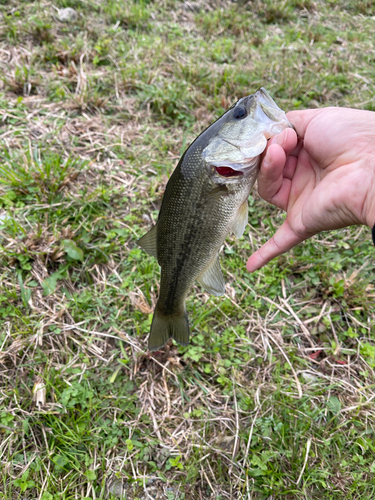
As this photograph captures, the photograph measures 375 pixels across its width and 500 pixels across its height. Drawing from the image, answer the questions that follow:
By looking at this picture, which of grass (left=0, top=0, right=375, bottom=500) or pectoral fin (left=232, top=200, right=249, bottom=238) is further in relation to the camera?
grass (left=0, top=0, right=375, bottom=500)

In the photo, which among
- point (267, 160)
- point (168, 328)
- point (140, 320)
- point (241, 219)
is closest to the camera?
point (267, 160)

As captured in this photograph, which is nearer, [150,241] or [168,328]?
[150,241]

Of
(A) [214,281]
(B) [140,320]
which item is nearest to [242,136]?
(A) [214,281]

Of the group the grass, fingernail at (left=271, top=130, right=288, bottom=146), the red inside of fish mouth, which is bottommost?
the grass

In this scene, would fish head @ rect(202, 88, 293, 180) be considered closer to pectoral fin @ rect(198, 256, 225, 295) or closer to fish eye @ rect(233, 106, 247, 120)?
fish eye @ rect(233, 106, 247, 120)

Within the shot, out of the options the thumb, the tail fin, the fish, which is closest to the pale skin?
the thumb

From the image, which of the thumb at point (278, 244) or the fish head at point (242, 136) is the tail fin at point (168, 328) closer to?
the thumb at point (278, 244)

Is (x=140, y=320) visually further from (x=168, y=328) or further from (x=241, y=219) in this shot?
(x=241, y=219)

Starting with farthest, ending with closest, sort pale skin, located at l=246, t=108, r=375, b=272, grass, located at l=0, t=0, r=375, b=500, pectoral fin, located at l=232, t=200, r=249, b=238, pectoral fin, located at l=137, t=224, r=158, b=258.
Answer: grass, located at l=0, t=0, r=375, b=500
pectoral fin, located at l=137, t=224, r=158, b=258
pectoral fin, located at l=232, t=200, r=249, b=238
pale skin, located at l=246, t=108, r=375, b=272
